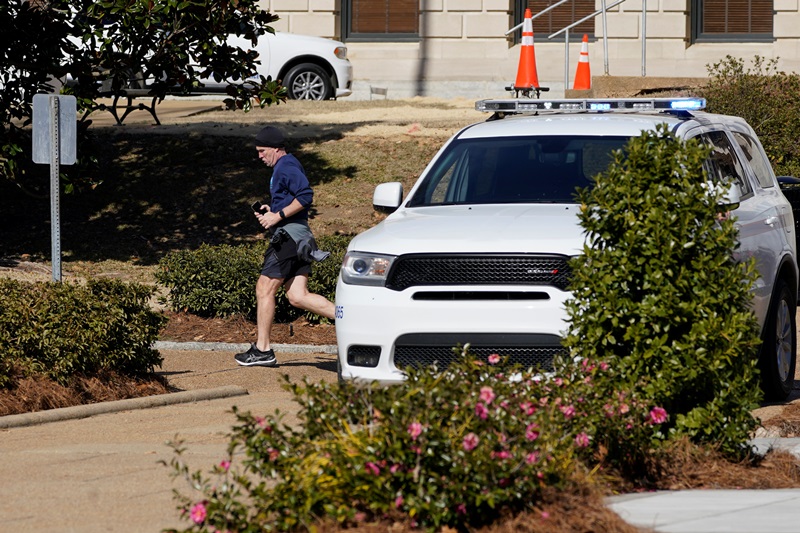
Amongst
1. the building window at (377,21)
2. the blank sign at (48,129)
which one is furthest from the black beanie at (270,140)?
the building window at (377,21)

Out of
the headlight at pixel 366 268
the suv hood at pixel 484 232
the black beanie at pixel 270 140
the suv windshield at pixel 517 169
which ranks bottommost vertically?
the headlight at pixel 366 268

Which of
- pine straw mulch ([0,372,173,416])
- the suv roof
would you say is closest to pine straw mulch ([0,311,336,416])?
pine straw mulch ([0,372,173,416])

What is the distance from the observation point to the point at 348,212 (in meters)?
18.4

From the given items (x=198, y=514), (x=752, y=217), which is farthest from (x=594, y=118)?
(x=198, y=514)

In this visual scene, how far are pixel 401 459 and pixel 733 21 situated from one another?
27.3 m

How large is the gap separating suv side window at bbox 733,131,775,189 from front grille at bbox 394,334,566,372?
313 centimetres

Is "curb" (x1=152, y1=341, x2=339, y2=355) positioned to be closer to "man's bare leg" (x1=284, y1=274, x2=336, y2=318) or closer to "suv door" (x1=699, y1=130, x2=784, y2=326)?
"man's bare leg" (x1=284, y1=274, x2=336, y2=318)

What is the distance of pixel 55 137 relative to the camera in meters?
10.1

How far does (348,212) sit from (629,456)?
1267cm

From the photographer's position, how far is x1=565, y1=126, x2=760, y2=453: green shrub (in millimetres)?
6062

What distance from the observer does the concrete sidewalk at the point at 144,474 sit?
5.29 m

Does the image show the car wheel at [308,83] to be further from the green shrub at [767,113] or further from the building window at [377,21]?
the green shrub at [767,113]

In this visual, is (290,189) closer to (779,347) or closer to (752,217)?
(752,217)

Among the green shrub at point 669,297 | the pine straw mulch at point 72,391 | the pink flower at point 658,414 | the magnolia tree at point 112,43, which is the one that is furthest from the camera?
the magnolia tree at point 112,43
